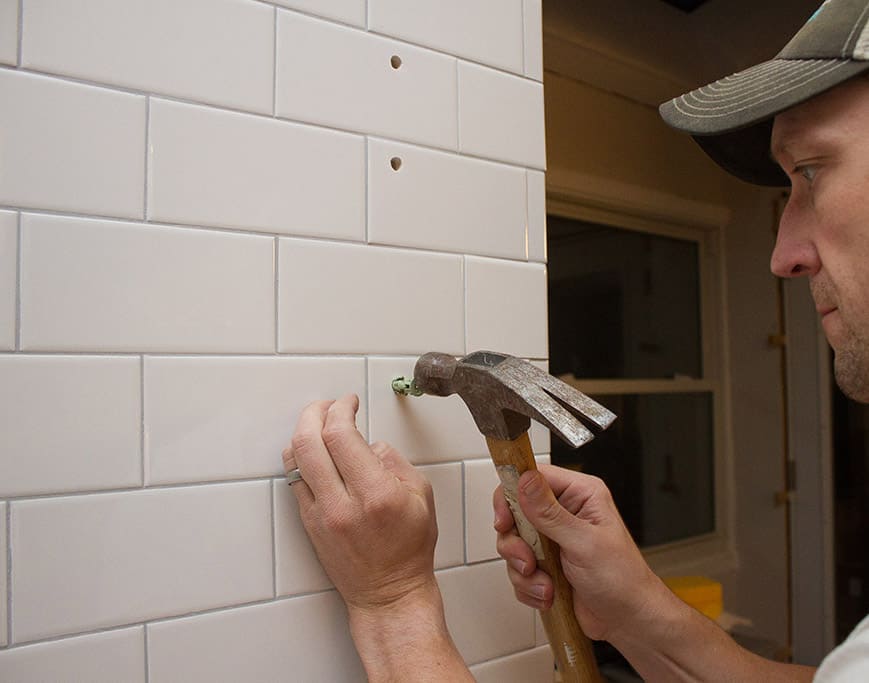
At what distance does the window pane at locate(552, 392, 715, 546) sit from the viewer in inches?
102

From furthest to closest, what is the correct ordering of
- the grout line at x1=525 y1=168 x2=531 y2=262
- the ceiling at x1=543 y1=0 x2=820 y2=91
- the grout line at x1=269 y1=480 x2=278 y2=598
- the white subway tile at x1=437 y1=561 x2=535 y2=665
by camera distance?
the ceiling at x1=543 y1=0 x2=820 y2=91, the grout line at x1=525 y1=168 x2=531 y2=262, the white subway tile at x1=437 y1=561 x2=535 y2=665, the grout line at x1=269 y1=480 x2=278 y2=598

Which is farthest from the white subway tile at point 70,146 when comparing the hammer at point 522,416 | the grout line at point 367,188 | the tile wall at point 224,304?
the hammer at point 522,416

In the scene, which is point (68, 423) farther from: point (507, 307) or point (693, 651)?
point (693, 651)

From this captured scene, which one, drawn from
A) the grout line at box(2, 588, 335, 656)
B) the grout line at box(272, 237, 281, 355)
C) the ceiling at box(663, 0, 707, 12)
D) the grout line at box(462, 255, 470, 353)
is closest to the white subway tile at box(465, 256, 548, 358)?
the grout line at box(462, 255, 470, 353)

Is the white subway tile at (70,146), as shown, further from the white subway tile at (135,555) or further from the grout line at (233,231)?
the white subway tile at (135,555)

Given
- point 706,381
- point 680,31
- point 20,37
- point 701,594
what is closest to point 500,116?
point 20,37

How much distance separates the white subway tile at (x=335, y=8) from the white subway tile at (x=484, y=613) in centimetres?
62

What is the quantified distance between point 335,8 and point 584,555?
65 cm

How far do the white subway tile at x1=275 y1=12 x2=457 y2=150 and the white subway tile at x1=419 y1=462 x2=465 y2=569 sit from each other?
1.24 ft

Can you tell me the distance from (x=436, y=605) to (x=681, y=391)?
241 cm

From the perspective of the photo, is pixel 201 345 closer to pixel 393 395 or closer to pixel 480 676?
pixel 393 395

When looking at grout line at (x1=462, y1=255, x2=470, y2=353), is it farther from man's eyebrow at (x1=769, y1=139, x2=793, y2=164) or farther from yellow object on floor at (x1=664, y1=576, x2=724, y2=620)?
yellow object on floor at (x1=664, y1=576, x2=724, y2=620)

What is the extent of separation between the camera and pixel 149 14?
606 mm

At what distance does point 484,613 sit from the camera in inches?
30.4
